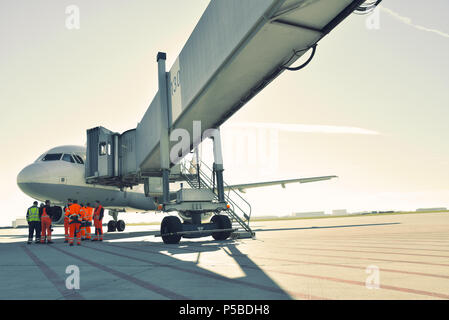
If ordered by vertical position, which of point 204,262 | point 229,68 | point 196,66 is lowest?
point 204,262

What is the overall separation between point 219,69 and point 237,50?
3.38 ft

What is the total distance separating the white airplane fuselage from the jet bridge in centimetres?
429

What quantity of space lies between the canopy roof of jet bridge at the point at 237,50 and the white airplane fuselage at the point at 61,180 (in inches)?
417

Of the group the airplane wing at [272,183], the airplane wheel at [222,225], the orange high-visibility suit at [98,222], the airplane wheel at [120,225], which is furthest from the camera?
the airplane wheel at [120,225]

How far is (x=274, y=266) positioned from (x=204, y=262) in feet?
6.19

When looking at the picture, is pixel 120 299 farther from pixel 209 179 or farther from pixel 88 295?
pixel 209 179

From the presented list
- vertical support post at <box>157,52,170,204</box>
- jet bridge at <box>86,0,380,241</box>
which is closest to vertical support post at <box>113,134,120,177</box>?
jet bridge at <box>86,0,380,241</box>

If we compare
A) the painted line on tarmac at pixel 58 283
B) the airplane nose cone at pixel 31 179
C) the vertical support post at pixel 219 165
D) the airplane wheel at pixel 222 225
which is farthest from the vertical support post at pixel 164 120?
the airplane nose cone at pixel 31 179

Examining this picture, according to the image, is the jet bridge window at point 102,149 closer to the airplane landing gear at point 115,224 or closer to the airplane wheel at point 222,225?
the airplane wheel at point 222,225

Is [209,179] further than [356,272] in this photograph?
Yes

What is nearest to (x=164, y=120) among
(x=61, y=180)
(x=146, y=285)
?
(x=146, y=285)

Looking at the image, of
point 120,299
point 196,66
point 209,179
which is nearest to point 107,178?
point 209,179

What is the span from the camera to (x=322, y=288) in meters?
5.12

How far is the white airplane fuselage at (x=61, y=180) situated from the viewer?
19953 mm
